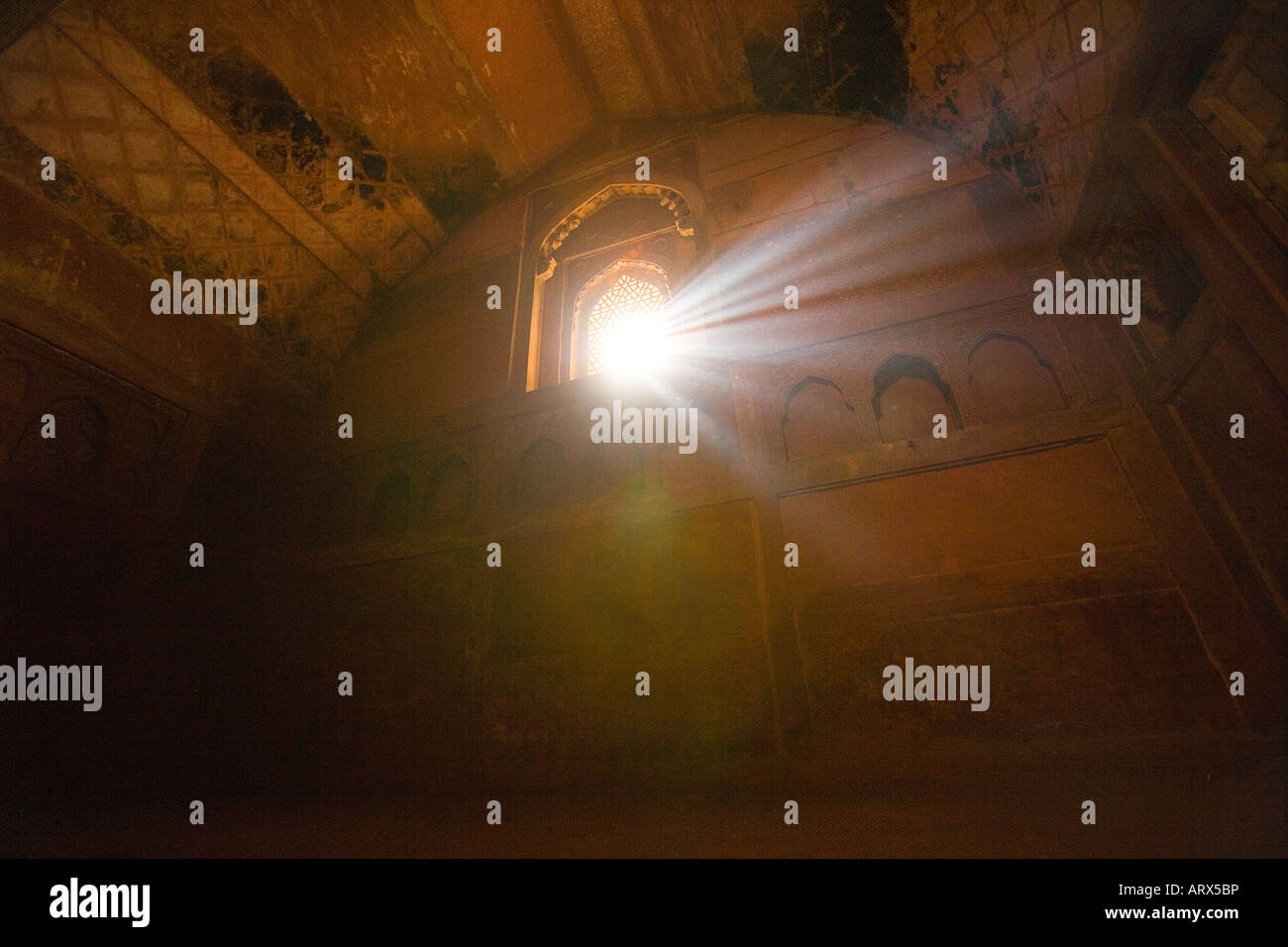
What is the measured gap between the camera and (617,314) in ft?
16.4

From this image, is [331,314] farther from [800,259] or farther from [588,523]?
[800,259]

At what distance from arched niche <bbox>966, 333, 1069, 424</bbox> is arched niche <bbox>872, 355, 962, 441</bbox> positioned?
0.16 m

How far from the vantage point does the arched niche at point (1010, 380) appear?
3.30 m

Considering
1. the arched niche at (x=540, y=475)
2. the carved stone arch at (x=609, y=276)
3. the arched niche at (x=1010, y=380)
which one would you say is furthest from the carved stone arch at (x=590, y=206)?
the arched niche at (x=1010, y=380)

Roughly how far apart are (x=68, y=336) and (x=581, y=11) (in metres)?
4.79

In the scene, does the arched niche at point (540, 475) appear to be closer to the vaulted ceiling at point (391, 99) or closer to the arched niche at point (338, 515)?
the arched niche at point (338, 515)

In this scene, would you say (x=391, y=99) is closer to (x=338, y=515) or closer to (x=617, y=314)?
(x=617, y=314)

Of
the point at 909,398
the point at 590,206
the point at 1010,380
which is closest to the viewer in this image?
the point at 1010,380

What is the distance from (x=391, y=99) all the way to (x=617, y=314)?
267 centimetres

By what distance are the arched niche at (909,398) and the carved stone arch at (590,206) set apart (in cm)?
265

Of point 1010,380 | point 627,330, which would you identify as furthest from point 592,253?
point 1010,380

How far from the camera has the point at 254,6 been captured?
13.7 ft

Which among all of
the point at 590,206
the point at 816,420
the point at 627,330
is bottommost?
the point at 816,420

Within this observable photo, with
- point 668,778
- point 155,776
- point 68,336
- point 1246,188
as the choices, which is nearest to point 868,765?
point 668,778
